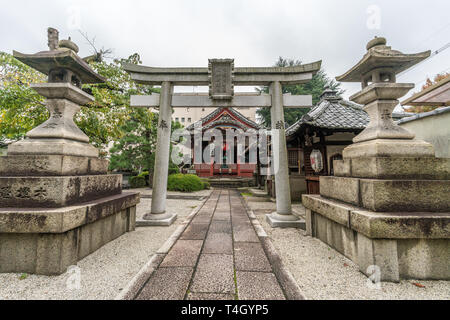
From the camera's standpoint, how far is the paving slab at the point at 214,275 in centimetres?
198

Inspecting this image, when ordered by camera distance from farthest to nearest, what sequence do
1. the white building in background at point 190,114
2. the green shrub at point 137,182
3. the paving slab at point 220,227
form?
1. the white building in background at point 190,114
2. the green shrub at point 137,182
3. the paving slab at point 220,227

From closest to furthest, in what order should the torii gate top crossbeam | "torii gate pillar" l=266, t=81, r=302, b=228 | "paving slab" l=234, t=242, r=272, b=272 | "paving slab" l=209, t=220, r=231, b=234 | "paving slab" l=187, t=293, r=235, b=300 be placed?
"paving slab" l=187, t=293, r=235, b=300
"paving slab" l=234, t=242, r=272, b=272
"paving slab" l=209, t=220, r=231, b=234
"torii gate pillar" l=266, t=81, r=302, b=228
the torii gate top crossbeam

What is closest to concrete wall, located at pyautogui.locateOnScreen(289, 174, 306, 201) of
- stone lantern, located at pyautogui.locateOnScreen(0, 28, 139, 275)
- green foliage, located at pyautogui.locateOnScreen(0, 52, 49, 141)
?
stone lantern, located at pyautogui.locateOnScreen(0, 28, 139, 275)

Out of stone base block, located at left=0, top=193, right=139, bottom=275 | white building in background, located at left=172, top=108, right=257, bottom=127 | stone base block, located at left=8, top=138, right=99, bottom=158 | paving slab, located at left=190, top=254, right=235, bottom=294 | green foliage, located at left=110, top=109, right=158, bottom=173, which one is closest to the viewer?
paving slab, located at left=190, top=254, right=235, bottom=294

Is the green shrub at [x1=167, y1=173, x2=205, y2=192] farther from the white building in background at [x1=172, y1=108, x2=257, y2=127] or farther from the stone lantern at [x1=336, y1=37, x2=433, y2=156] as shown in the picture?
the white building in background at [x1=172, y1=108, x2=257, y2=127]

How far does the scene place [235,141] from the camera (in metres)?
16.6

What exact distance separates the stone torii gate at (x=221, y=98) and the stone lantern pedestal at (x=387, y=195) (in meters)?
1.47

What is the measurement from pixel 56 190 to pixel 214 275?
2.45m

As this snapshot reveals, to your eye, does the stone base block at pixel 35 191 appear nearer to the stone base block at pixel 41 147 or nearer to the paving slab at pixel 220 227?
the stone base block at pixel 41 147

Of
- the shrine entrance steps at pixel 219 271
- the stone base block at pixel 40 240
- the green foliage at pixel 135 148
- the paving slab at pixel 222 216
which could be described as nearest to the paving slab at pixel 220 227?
the shrine entrance steps at pixel 219 271

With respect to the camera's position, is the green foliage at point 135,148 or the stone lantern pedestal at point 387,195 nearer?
the stone lantern pedestal at point 387,195

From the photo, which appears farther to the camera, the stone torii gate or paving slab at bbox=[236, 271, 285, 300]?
the stone torii gate

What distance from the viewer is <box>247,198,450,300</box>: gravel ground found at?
1.89 metres
